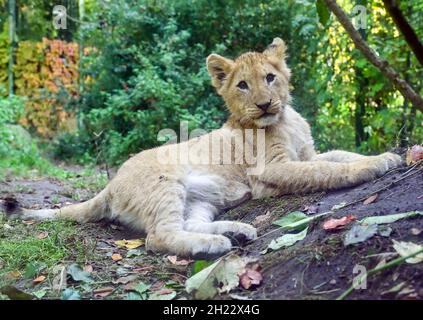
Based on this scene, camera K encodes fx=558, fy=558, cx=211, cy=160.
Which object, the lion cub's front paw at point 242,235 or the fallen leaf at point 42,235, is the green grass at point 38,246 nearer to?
the fallen leaf at point 42,235

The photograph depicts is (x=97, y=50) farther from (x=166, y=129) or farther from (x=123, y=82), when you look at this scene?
(x=166, y=129)

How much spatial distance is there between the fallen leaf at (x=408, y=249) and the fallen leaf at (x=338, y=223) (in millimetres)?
518

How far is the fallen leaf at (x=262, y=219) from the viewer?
4293mm

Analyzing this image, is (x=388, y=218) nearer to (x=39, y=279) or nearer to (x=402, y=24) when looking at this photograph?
(x=402, y=24)

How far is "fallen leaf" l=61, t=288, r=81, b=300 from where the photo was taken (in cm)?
326

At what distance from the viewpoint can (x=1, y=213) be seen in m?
5.30

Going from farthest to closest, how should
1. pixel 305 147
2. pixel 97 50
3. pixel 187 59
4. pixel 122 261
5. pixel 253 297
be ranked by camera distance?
pixel 97 50 < pixel 187 59 < pixel 305 147 < pixel 122 261 < pixel 253 297

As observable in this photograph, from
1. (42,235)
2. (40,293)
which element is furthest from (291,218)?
(42,235)

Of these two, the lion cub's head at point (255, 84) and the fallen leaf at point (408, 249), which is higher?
the lion cub's head at point (255, 84)

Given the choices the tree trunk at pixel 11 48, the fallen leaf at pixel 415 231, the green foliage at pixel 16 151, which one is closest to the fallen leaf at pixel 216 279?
the fallen leaf at pixel 415 231

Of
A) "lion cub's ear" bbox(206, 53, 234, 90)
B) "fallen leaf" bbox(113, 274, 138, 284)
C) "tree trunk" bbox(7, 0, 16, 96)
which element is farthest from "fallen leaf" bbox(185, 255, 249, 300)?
Result: "tree trunk" bbox(7, 0, 16, 96)

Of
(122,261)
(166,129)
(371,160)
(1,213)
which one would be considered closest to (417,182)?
(371,160)

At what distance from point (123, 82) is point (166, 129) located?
5.85ft

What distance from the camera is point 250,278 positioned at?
319cm
